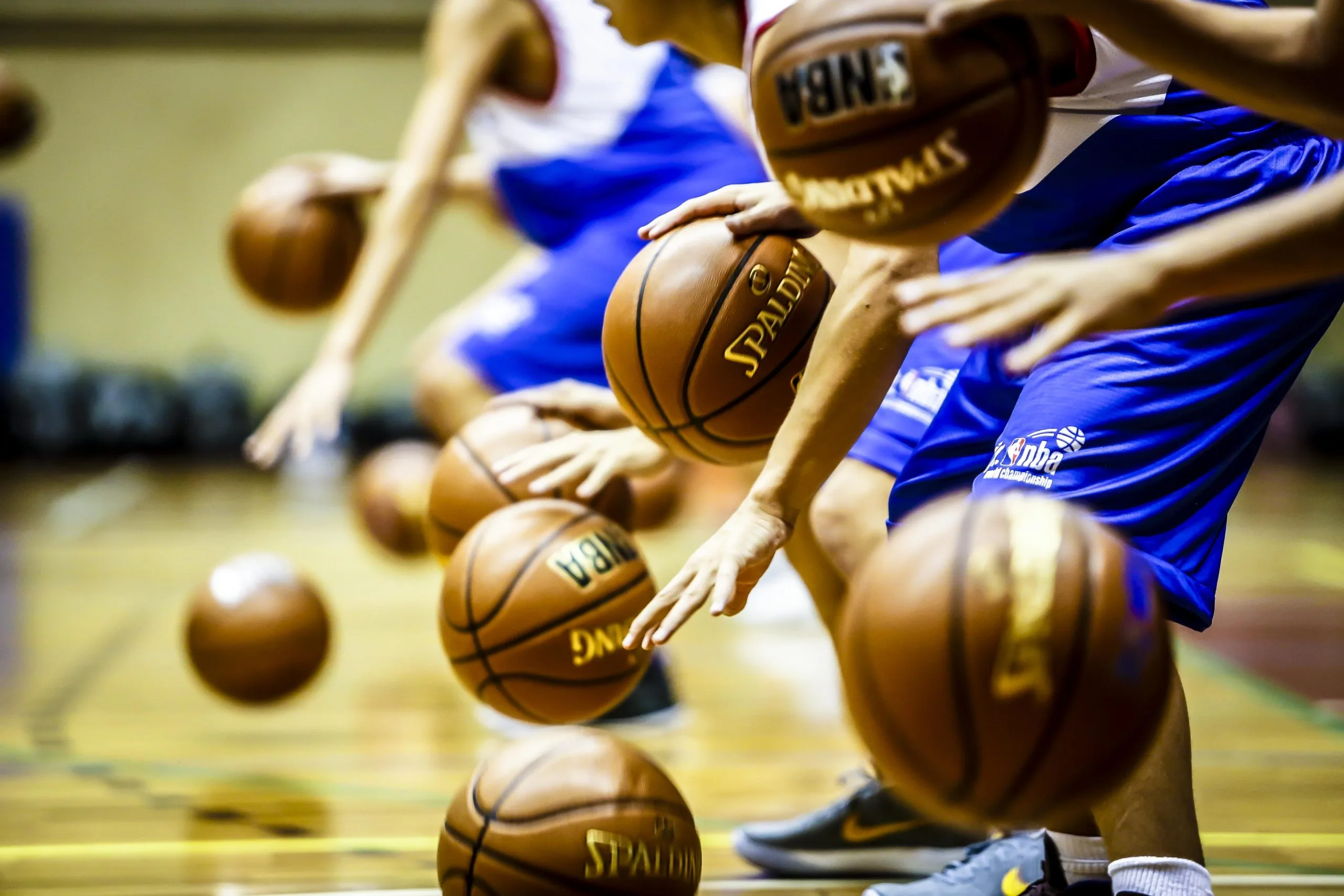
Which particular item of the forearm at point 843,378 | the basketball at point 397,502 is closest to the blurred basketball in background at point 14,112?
→ the basketball at point 397,502

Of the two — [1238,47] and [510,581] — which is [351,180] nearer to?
[510,581]

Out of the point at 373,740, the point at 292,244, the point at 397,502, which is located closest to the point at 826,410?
the point at 373,740

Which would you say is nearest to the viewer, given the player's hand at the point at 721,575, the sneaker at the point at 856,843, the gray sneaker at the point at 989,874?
the player's hand at the point at 721,575

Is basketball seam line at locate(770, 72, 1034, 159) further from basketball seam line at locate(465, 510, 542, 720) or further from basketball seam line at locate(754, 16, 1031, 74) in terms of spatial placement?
basketball seam line at locate(465, 510, 542, 720)

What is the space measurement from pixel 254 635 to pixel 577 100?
1468 mm

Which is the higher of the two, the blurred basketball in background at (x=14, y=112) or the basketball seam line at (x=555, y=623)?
the basketball seam line at (x=555, y=623)

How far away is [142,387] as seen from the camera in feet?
29.2

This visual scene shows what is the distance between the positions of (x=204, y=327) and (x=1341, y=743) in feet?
26.5

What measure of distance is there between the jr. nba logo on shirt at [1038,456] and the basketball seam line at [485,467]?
95cm

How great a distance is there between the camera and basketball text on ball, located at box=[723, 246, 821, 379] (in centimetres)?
176

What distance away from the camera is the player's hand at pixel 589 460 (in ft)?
7.20

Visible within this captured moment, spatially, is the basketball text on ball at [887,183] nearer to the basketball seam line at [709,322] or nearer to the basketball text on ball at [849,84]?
the basketball text on ball at [849,84]

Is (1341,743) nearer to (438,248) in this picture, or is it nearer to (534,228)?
(534,228)

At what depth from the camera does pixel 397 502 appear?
4.00m
